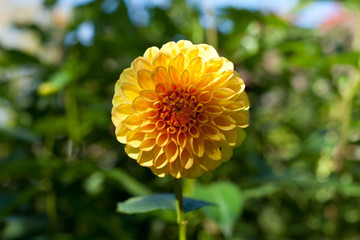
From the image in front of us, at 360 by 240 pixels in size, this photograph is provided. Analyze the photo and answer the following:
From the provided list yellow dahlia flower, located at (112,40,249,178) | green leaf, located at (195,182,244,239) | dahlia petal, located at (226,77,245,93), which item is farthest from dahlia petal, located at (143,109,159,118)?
green leaf, located at (195,182,244,239)

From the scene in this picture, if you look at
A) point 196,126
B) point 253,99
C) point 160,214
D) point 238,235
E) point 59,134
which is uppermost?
point 253,99

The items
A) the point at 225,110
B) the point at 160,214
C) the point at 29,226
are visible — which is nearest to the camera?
the point at 225,110

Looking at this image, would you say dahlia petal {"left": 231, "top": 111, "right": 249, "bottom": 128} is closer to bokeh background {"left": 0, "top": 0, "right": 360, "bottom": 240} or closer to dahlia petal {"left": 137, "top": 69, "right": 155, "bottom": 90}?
dahlia petal {"left": 137, "top": 69, "right": 155, "bottom": 90}

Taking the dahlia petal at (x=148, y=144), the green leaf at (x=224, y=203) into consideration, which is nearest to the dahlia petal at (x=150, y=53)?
the dahlia petal at (x=148, y=144)

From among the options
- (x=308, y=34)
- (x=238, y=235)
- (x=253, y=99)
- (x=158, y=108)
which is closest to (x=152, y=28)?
(x=253, y=99)

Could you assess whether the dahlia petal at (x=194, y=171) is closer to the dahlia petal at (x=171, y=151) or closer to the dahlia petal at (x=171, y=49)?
the dahlia petal at (x=171, y=151)

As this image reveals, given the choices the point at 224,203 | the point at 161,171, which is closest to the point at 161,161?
the point at 161,171

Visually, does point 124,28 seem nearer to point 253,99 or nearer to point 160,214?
point 253,99
